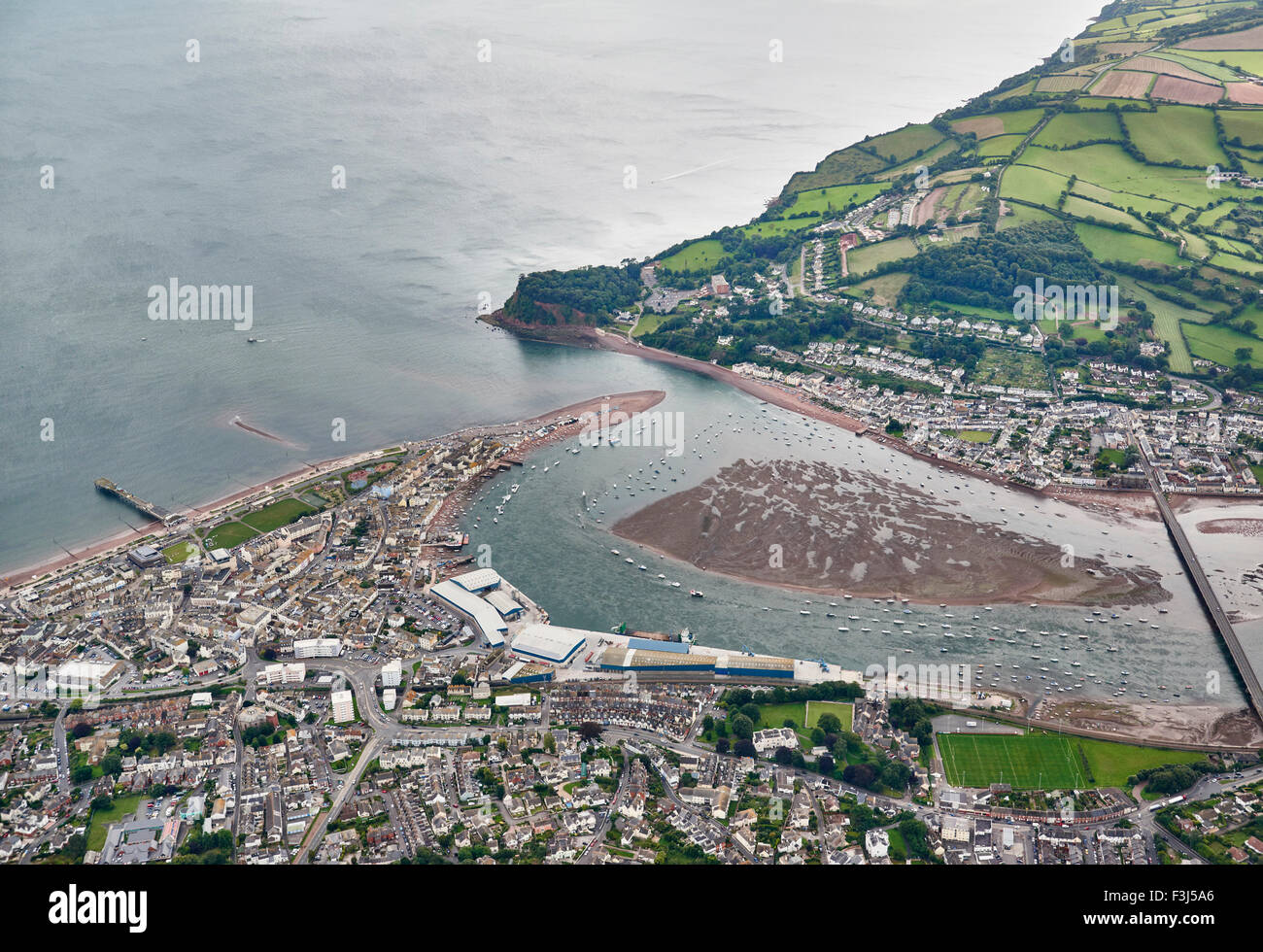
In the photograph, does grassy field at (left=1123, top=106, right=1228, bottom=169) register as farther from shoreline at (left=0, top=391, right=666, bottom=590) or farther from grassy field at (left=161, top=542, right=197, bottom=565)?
grassy field at (left=161, top=542, right=197, bottom=565)

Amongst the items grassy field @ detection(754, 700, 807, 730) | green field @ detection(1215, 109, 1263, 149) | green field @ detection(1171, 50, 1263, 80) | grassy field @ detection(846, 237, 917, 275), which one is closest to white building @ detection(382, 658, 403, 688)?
grassy field @ detection(754, 700, 807, 730)

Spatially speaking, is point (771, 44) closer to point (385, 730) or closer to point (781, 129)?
point (781, 129)

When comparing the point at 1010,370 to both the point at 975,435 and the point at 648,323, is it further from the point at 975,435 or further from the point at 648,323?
the point at 648,323

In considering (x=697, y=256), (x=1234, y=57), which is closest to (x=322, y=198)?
(x=697, y=256)

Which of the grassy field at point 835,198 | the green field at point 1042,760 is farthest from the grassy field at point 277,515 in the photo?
the grassy field at point 835,198

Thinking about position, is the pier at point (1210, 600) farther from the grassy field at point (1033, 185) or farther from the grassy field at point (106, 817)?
the grassy field at point (106, 817)

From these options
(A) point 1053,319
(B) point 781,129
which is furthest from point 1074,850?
(B) point 781,129
